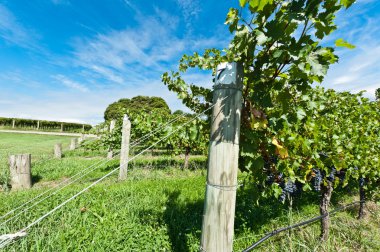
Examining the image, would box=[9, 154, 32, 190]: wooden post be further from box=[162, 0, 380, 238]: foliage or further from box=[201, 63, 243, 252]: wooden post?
box=[201, 63, 243, 252]: wooden post

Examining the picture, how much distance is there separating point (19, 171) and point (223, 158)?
19.8ft

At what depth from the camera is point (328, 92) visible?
14.1ft

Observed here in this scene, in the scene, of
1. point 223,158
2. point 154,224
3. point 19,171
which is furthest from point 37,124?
point 223,158

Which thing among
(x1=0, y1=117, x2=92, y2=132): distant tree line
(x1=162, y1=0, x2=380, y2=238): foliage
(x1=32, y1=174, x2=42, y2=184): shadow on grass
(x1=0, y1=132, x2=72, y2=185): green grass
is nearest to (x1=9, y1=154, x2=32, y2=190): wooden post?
(x1=0, y1=132, x2=72, y2=185): green grass

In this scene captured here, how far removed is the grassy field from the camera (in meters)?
2.90

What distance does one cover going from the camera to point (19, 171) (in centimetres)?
561

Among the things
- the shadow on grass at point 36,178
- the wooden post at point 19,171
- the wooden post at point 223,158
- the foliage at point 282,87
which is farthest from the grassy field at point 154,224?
the shadow on grass at point 36,178

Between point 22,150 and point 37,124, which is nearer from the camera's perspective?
point 22,150

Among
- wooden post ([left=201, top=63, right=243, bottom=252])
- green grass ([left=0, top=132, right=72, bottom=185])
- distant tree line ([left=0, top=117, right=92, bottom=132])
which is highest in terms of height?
distant tree line ([left=0, top=117, right=92, bottom=132])

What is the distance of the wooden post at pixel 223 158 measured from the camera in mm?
1521

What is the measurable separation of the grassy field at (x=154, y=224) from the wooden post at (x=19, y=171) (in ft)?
4.14

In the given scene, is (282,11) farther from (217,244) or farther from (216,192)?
(217,244)

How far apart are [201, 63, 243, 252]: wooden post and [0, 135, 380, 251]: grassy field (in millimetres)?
1518

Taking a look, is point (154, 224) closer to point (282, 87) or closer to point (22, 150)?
point (282, 87)
